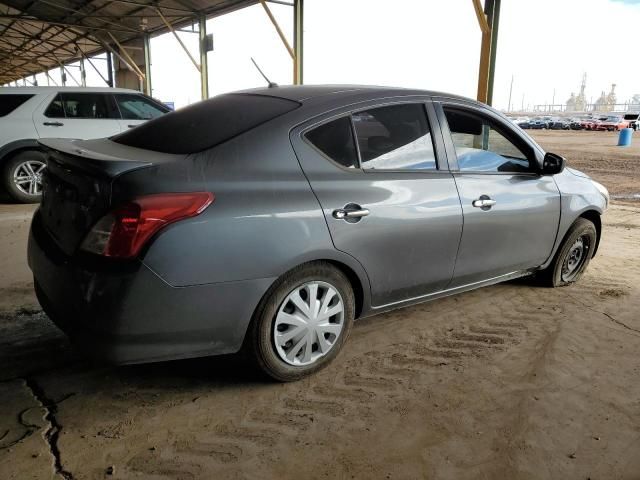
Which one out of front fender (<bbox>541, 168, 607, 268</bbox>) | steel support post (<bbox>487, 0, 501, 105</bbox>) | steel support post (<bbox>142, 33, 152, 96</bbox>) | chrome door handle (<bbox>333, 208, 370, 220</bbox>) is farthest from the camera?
steel support post (<bbox>142, 33, 152, 96</bbox>)

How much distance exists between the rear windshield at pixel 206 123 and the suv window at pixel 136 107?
5185 millimetres

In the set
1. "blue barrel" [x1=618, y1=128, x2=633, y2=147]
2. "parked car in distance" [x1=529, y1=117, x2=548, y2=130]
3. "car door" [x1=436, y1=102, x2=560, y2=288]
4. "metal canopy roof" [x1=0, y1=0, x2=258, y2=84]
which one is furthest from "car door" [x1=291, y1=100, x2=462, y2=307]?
"parked car in distance" [x1=529, y1=117, x2=548, y2=130]

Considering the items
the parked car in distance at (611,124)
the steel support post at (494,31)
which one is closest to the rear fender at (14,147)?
the steel support post at (494,31)

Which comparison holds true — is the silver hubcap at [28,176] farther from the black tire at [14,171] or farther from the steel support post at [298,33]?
the steel support post at [298,33]

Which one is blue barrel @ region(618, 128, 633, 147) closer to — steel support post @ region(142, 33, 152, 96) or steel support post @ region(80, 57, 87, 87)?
steel support post @ region(142, 33, 152, 96)

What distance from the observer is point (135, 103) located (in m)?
7.77

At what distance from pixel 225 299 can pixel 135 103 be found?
6.53m

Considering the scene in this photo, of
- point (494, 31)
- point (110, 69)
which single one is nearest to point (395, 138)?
point (494, 31)

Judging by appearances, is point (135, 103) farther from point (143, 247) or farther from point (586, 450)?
point (586, 450)

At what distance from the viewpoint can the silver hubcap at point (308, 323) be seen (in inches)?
96.3

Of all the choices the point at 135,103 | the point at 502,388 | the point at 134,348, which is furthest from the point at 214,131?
the point at 135,103

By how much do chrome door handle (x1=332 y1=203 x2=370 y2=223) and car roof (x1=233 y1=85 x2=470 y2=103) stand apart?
0.62 meters

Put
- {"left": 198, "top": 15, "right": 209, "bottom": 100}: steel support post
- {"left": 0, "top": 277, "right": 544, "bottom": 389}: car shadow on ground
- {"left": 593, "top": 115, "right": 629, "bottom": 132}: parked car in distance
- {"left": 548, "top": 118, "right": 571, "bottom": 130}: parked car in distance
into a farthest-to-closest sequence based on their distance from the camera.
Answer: {"left": 548, "top": 118, "right": 571, "bottom": 130}: parked car in distance, {"left": 593, "top": 115, "right": 629, "bottom": 132}: parked car in distance, {"left": 198, "top": 15, "right": 209, "bottom": 100}: steel support post, {"left": 0, "top": 277, "right": 544, "bottom": 389}: car shadow on ground

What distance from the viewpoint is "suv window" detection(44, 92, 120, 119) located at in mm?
7141
